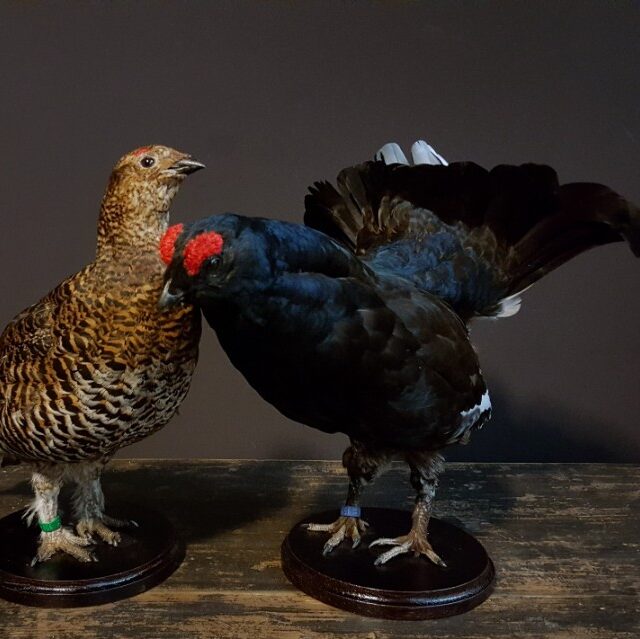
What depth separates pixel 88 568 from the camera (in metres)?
0.82

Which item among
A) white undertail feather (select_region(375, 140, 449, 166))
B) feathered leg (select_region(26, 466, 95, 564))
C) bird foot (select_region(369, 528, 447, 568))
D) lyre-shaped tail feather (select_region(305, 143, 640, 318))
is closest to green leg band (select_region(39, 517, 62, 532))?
feathered leg (select_region(26, 466, 95, 564))

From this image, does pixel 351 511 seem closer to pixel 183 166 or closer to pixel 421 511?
pixel 421 511

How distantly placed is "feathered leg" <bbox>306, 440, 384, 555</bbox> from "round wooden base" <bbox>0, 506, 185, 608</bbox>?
191 mm

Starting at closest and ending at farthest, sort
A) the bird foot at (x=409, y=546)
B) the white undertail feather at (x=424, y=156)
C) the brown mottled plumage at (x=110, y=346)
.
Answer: the brown mottled plumage at (x=110, y=346) → the bird foot at (x=409, y=546) → the white undertail feather at (x=424, y=156)

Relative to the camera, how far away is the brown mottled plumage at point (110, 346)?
75 cm

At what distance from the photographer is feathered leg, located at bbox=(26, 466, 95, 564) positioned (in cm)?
84

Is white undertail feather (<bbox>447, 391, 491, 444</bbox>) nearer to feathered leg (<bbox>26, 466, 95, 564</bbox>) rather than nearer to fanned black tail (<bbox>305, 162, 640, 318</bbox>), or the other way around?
fanned black tail (<bbox>305, 162, 640, 318</bbox>)

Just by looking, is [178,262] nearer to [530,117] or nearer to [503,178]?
[503,178]

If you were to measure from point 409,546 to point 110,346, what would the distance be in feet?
1.42

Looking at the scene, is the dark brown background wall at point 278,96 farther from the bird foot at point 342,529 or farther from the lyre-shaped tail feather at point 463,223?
the bird foot at point 342,529

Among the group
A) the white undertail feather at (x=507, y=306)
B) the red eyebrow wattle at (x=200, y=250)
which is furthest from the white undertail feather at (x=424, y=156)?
the red eyebrow wattle at (x=200, y=250)

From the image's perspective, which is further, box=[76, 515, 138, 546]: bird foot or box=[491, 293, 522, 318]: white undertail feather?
box=[491, 293, 522, 318]: white undertail feather

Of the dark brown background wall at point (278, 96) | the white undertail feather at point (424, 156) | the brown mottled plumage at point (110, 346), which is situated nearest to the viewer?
the brown mottled plumage at point (110, 346)

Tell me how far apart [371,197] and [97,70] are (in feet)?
1.76
